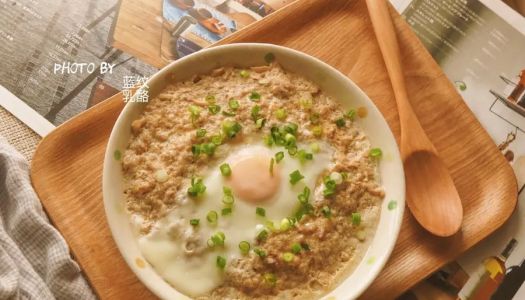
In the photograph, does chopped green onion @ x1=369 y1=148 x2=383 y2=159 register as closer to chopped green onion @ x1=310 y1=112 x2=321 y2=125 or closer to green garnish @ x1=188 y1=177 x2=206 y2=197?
chopped green onion @ x1=310 y1=112 x2=321 y2=125

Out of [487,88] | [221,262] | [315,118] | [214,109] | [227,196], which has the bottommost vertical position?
[221,262]

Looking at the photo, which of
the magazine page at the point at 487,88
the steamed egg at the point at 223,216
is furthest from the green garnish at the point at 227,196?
the magazine page at the point at 487,88

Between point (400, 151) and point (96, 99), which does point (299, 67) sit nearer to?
point (400, 151)

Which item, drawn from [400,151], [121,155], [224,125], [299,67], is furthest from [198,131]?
[400,151]

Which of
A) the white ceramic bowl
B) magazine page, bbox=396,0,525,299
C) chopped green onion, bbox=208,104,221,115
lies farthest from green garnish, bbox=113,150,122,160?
magazine page, bbox=396,0,525,299

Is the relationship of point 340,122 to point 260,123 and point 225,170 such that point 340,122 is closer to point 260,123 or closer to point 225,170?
point 260,123

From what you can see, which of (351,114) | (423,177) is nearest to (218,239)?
(351,114)
